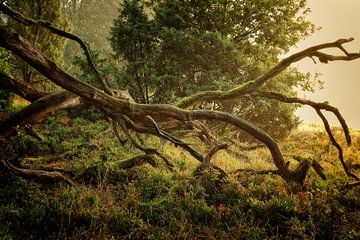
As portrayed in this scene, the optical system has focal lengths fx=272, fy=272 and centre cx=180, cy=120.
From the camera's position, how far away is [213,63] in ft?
43.0

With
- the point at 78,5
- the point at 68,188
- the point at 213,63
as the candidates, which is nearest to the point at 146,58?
the point at 213,63

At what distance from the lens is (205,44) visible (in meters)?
12.8

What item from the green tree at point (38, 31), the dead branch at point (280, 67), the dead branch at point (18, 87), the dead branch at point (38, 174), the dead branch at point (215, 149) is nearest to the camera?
the dead branch at point (38, 174)

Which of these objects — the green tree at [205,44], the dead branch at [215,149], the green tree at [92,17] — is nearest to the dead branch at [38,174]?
the dead branch at [215,149]

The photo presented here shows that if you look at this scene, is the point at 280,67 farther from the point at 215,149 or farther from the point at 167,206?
the point at 167,206

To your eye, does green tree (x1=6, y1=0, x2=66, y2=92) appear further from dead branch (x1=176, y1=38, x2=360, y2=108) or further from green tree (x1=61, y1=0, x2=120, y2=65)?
green tree (x1=61, y1=0, x2=120, y2=65)

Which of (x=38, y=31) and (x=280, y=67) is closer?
(x=280, y=67)

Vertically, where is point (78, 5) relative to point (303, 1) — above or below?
above

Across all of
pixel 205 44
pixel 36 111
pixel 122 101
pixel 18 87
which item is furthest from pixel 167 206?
pixel 205 44

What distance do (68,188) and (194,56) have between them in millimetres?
9250

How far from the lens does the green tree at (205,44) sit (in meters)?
12.6

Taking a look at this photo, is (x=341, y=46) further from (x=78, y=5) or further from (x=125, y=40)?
(x=78, y=5)

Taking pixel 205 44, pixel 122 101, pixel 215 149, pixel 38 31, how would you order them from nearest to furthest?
pixel 122 101 → pixel 215 149 → pixel 205 44 → pixel 38 31

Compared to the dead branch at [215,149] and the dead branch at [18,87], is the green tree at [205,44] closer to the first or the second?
the dead branch at [215,149]
